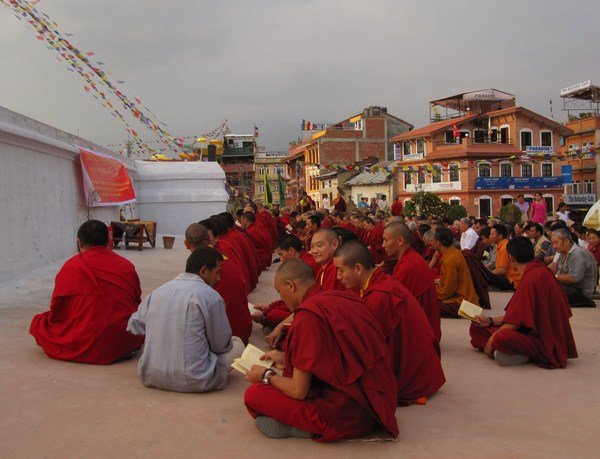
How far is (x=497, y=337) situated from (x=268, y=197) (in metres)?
20.8

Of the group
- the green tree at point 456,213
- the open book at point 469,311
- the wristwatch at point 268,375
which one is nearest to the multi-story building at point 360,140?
the green tree at point 456,213

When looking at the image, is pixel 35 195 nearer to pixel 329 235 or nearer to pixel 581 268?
pixel 329 235

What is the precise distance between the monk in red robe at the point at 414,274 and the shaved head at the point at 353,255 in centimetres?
131

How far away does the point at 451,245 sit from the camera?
291 inches

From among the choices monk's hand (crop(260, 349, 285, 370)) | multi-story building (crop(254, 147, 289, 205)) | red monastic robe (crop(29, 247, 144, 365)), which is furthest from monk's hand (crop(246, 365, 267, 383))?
multi-story building (crop(254, 147, 289, 205))

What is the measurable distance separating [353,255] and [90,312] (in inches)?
88.6

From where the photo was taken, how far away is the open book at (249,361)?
381 cm

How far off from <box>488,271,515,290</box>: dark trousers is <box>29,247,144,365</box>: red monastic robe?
621cm

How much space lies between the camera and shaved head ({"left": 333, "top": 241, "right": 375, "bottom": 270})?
4168 millimetres

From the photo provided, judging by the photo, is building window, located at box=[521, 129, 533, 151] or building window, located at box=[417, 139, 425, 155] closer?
building window, located at box=[521, 129, 533, 151]

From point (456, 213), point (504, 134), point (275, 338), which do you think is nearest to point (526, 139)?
point (504, 134)

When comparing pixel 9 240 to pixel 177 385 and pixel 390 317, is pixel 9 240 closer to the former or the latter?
pixel 177 385

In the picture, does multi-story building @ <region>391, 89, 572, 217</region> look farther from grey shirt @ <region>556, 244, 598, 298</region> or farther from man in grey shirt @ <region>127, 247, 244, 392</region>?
man in grey shirt @ <region>127, 247, 244, 392</region>

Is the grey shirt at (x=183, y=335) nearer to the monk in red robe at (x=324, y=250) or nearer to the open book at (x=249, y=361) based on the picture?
the open book at (x=249, y=361)
